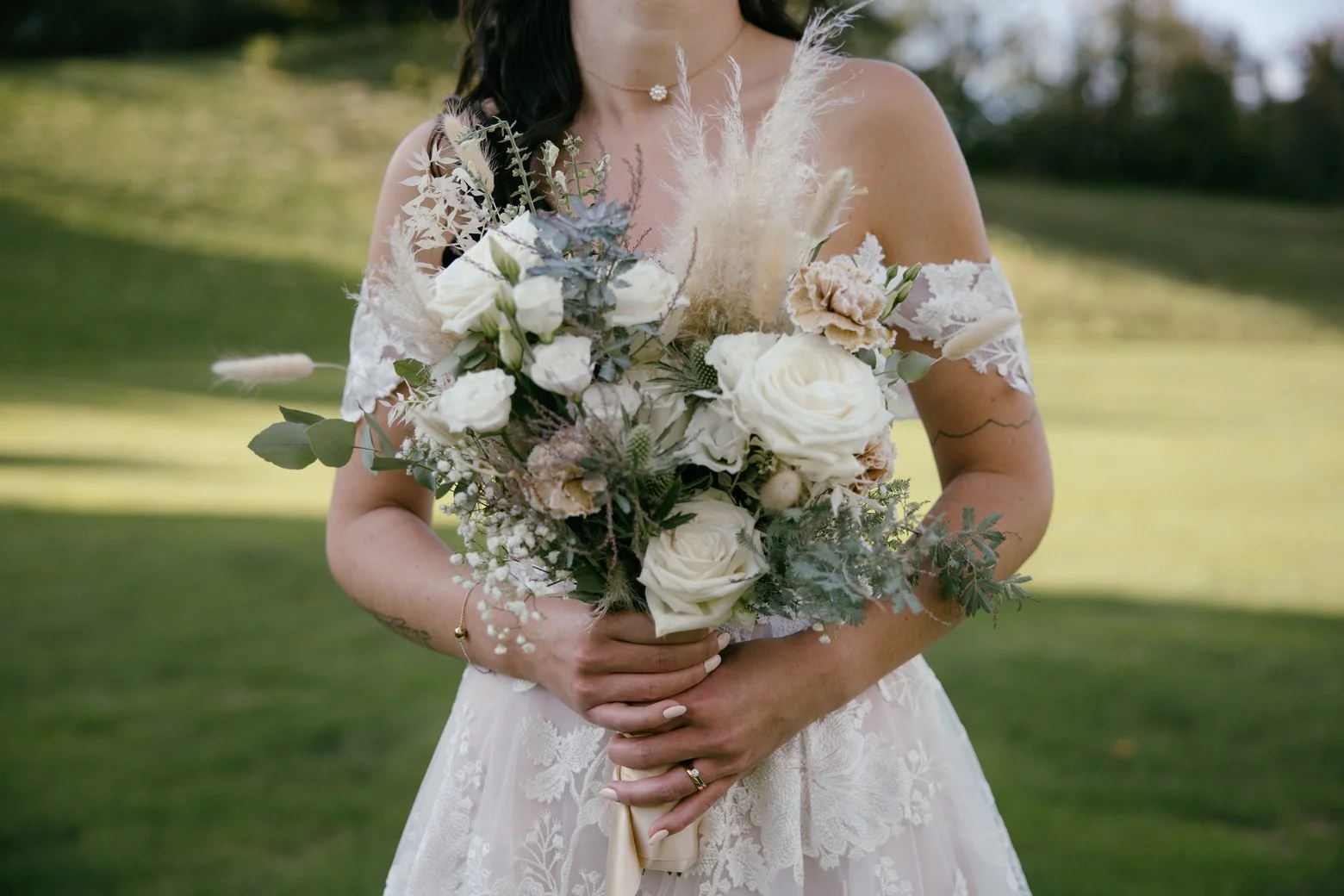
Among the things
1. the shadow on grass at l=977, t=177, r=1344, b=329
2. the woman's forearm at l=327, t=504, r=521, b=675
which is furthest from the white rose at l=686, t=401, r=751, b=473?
the shadow on grass at l=977, t=177, r=1344, b=329

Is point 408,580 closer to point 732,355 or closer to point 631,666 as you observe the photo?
point 631,666

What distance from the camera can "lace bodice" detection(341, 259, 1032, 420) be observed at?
6.68ft

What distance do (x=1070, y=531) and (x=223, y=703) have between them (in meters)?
6.84

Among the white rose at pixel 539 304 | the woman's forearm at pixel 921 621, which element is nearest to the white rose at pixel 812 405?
the white rose at pixel 539 304

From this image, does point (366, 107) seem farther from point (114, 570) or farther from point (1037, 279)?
point (114, 570)

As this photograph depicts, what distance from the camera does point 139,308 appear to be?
23000mm

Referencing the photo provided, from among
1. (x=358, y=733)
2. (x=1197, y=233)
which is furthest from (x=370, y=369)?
(x=1197, y=233)

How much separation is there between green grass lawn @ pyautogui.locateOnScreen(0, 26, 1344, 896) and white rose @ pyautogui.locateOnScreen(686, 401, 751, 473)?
370cm

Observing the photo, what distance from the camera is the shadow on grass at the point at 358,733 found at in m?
4.72

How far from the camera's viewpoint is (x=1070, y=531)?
10180mm

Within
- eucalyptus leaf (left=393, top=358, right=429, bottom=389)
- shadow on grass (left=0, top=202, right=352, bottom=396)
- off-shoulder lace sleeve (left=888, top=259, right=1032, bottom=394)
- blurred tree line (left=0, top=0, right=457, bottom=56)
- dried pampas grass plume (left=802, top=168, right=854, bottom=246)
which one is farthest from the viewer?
blurred tree line (left=0, top=0, right=457, bottom=56)

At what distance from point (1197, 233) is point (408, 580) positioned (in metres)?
37.1

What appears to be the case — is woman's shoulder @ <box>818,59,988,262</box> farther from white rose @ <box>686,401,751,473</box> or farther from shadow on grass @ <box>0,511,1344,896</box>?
shadow on grass @ <box>0,511,1344,896</box>

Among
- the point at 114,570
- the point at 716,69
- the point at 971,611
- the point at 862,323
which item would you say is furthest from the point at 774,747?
the point at 114,570
